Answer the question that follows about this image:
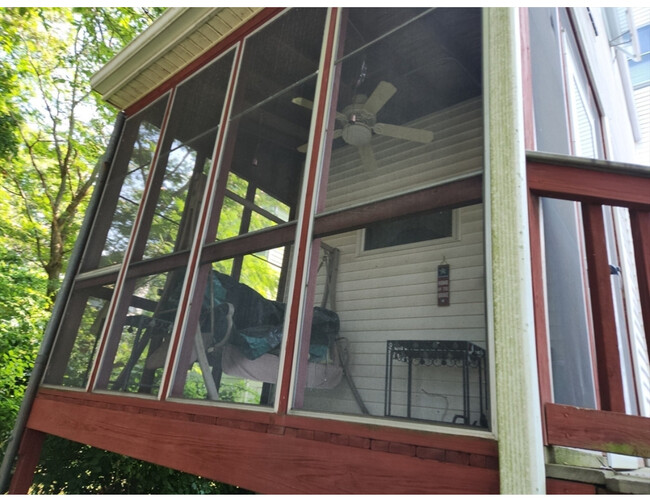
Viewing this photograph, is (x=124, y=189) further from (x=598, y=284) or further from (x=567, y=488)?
(x=567, y=488)

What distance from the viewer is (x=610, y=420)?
1.16m

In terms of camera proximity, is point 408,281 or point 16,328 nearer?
point 408,281

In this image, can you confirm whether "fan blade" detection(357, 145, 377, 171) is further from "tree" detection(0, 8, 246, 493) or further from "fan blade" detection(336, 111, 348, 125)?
"tree" detection(0, 8, 246, 493)

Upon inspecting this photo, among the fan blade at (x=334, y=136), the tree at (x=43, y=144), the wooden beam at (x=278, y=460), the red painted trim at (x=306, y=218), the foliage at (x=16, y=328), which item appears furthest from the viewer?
the tree at (x=43, y=144)

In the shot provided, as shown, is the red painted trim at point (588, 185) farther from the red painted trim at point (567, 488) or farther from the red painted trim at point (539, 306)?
the red painted trim at point (567, 488)

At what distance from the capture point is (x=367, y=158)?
2.85 metres

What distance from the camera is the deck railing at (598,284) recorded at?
3.78ft

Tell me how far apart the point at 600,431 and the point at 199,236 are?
2377 millimetres

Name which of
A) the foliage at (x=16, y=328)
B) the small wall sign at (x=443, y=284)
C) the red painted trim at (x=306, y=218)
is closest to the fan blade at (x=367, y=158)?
the red painted trim at (x=306, y=218)

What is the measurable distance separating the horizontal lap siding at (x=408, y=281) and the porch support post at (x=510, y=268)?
0.13 m

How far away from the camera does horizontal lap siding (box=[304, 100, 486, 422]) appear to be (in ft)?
5.89

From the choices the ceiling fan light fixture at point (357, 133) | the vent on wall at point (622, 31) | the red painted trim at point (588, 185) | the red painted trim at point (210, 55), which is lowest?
the red painted trim at point (588, 185)

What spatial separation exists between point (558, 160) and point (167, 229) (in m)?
2.84

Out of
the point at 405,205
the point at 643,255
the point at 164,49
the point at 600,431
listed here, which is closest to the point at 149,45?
the point at 164,49
